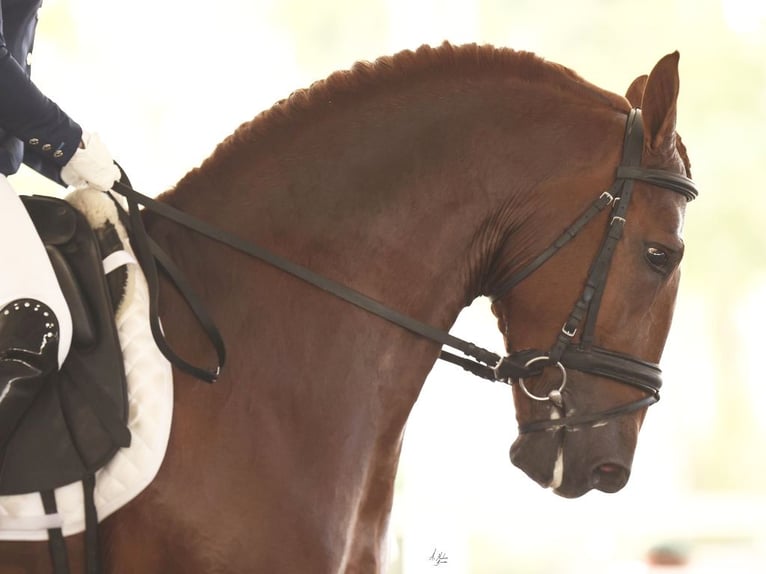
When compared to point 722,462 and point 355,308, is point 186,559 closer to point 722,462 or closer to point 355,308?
point 355,308

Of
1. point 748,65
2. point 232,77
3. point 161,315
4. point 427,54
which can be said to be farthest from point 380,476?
point 748,65

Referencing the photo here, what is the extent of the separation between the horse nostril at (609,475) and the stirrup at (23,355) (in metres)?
0.75

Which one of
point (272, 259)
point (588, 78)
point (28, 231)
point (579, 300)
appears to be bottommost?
point (28, 231)

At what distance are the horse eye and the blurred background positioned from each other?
2303mm

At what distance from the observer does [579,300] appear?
1.36 m

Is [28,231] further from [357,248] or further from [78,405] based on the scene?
[357,248]

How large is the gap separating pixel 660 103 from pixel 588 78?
246cm

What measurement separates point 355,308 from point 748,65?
460 cm

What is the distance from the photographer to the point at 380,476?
4.47 feet

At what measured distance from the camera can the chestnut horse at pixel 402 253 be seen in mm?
1297

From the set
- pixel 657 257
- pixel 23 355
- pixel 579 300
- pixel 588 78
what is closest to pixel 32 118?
pixel 23 355

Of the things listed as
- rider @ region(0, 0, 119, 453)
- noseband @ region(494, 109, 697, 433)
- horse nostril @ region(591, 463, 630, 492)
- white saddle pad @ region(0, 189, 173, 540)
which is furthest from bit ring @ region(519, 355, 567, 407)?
rider @ region(0, 0, 119, 453)

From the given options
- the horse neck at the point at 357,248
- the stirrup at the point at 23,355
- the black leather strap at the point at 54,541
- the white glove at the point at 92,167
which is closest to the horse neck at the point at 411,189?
the horse neck at the point at 357,248

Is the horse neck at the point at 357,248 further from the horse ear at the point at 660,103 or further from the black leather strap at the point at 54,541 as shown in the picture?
the black leather strap at the point at 54,541
